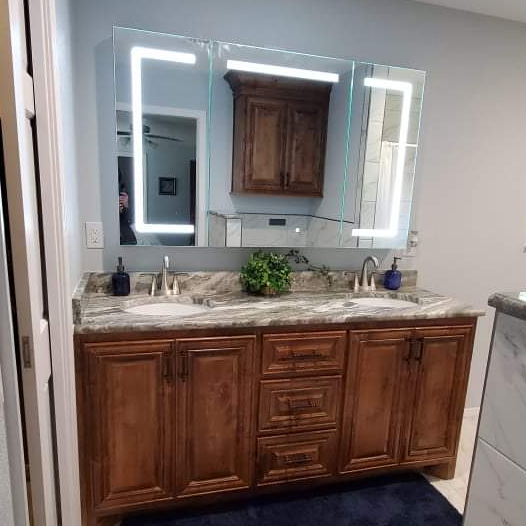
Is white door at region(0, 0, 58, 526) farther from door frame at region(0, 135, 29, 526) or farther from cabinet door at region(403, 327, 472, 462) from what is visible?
→ cabinet door at region(403, 327, 472, 462)

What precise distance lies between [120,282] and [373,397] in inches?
51.0

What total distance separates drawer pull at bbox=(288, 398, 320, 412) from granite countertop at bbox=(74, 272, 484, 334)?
359 millimetres

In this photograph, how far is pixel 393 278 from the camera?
2.28 m

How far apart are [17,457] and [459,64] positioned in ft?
8.58

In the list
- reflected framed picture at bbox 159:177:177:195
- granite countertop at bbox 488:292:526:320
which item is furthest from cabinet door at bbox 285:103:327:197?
granite countertop at bbox 488:292:526:320

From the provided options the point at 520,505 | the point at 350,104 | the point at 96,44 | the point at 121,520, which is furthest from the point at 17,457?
the point at 350,104

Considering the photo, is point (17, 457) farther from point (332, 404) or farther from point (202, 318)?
point (332, 404)

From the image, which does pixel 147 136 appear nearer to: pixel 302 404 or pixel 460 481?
pixel 302 404

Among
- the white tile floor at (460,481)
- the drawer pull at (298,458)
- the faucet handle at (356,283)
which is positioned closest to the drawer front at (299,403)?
the drawer pull at (298,458)

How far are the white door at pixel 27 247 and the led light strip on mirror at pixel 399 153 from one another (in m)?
1.65

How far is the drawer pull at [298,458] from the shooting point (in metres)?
1.81

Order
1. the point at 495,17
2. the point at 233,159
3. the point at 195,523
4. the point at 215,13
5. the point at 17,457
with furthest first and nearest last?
1. the point at 495,17
2. the point at 233,159
3. the point at 215,13
4. the point at 195,523
5. the point at 17,457

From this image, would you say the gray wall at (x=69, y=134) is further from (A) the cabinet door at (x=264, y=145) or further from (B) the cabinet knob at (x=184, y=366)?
(A) the cabinet door at (x=264, y=145)

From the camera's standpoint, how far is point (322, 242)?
7.36 feet
